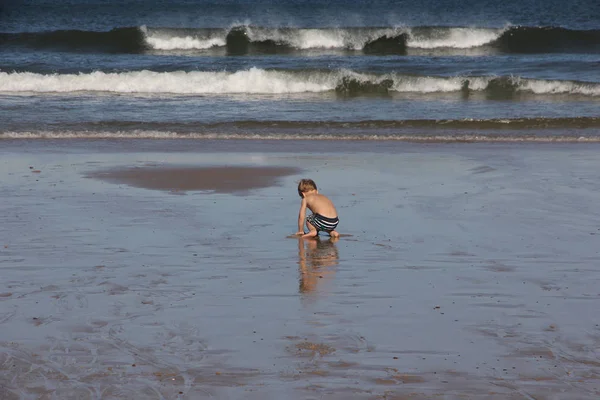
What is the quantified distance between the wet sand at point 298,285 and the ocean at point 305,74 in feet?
17.1

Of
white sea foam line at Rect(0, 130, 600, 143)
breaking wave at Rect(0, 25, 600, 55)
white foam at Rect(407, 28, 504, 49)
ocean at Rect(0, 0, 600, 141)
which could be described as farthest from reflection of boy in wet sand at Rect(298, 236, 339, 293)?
white foam at Rect(407, 28, 504, 49)

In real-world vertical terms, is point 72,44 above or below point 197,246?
above

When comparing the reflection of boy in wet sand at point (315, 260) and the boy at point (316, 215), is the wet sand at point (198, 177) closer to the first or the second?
the boy at point (316, 215)

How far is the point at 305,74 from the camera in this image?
24.4 meters

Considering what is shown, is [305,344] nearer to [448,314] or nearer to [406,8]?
[448,314]

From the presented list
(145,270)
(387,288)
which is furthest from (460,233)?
(145,270)

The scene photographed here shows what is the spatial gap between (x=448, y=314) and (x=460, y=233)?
102 inches

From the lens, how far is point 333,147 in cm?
1502

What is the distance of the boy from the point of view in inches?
352

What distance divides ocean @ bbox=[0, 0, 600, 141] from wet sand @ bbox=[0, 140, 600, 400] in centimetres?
521

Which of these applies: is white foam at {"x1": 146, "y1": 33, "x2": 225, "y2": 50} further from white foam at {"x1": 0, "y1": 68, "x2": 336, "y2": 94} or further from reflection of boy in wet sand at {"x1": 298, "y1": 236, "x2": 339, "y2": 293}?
reflection of boy in wet sand at {"x1": 298, "y1": 236, "x2": 339, "y2": 293}

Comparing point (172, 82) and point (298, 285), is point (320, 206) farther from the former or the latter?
point (172, 82)

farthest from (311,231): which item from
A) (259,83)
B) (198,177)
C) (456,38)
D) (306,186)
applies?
(456,38)

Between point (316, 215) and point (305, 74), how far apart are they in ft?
51.8
